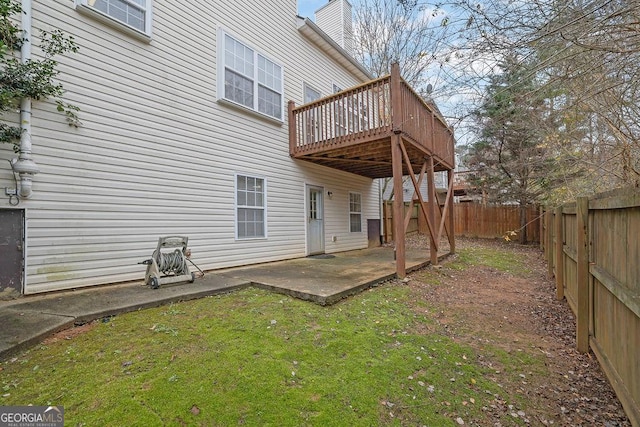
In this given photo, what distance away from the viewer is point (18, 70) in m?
3.85

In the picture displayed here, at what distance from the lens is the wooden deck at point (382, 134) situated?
241 inches

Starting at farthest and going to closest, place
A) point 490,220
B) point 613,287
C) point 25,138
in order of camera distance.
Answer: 1. point 490,220
2. point 25,138
3. point 613,287

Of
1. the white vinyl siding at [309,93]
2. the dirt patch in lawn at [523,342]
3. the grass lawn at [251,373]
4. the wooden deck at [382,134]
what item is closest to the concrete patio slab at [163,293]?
the grass lawn at [251,373]

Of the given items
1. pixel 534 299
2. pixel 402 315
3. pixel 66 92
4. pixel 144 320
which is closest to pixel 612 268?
pixel 402 315

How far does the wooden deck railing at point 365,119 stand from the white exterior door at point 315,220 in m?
1.53

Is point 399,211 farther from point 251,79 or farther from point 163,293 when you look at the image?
point 251,79

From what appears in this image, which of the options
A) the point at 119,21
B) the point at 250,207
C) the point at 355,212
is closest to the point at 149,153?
the point at 119,21

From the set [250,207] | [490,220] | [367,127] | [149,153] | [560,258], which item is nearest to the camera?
[560,258]

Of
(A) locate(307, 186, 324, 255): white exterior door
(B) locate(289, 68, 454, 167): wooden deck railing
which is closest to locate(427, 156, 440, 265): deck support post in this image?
(B) locate(289, 68, 454, 167): wooden deck railing

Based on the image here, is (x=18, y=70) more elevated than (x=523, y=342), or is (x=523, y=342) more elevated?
(x=18, y=70)

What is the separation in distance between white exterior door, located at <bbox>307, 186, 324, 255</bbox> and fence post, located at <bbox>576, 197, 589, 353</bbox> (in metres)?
6.39

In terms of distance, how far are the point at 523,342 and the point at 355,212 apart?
7621mm

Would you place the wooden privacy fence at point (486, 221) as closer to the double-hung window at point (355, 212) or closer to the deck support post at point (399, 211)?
the double-hung window at point (355, 212)

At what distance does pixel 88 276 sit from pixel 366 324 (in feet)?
13.6
